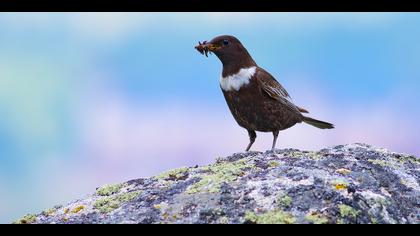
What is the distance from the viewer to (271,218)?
4676 mm

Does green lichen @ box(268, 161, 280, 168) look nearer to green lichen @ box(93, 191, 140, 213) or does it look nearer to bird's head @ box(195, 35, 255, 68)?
green lichen @ box(93, 191, 140, 213)

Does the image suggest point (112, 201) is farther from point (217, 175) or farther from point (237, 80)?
point (237, 80)

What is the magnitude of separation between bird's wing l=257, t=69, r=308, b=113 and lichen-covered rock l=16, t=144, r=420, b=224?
1.64m

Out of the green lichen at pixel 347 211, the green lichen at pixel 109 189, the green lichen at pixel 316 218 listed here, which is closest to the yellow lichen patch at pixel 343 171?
the green lichen at pixel 347 211

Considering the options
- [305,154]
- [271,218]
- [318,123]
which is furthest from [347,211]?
[318,123]

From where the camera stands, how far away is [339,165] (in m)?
6.05

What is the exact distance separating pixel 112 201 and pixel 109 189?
69 centimetres

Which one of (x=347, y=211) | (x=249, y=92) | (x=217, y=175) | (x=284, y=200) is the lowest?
(x=347, y=211)

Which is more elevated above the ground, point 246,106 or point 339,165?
point 246,106

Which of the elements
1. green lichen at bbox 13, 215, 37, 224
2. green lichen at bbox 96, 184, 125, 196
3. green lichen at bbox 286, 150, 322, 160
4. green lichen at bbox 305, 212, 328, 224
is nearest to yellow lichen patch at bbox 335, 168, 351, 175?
green lichen at bbox 286, 150, 322, 160
